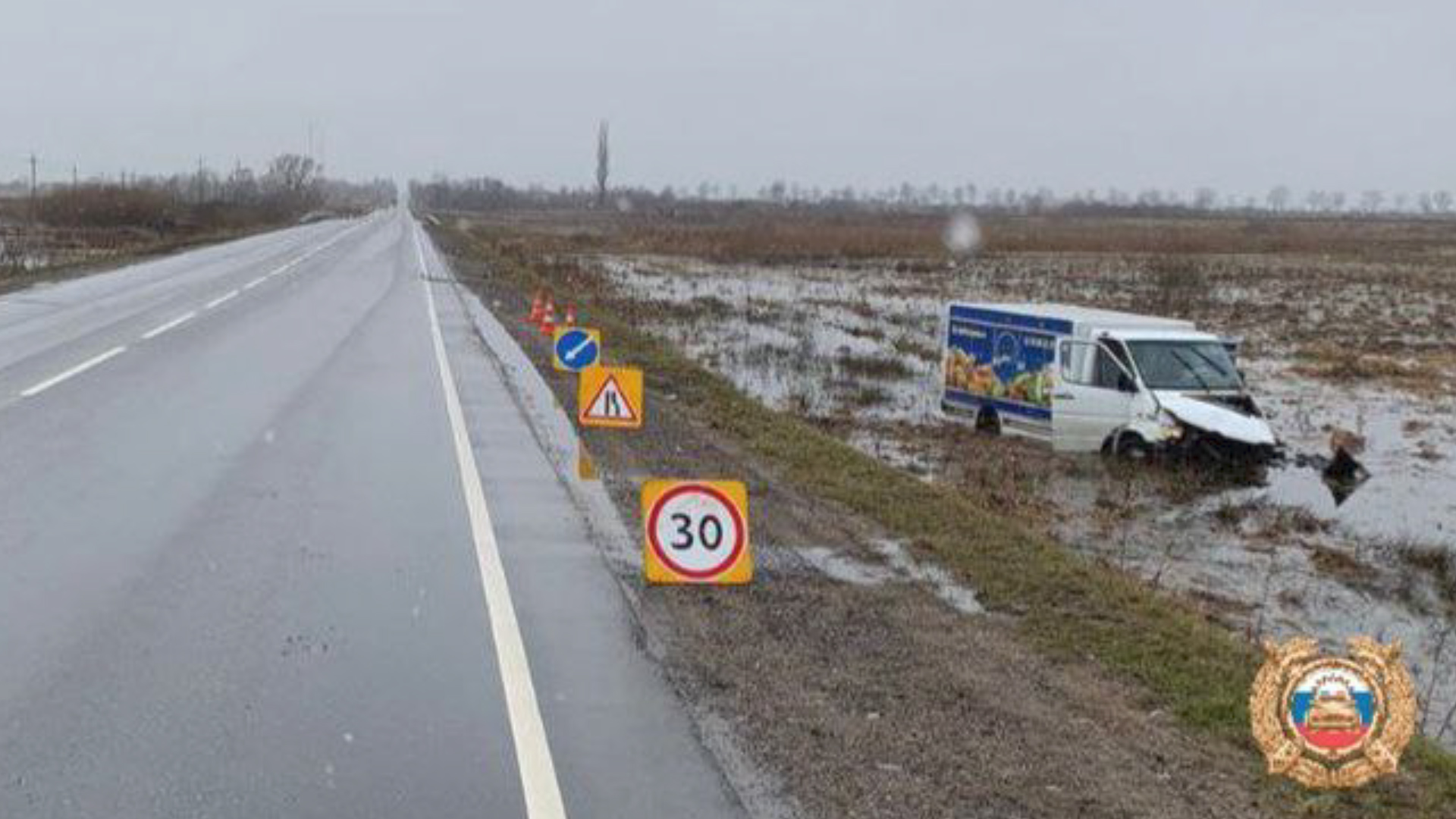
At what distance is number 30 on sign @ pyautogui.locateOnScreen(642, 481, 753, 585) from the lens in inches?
344

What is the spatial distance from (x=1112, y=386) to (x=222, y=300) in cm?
2007

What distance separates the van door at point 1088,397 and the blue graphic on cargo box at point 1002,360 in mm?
246

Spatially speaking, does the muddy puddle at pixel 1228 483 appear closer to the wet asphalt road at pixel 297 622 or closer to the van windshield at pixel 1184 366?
the van windshield at pixel 1184 366

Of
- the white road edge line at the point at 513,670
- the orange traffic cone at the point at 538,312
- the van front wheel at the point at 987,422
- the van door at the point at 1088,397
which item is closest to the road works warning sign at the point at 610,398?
the white road edge line at the point at 513,670

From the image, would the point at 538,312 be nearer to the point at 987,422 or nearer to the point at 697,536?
the point at 987,422

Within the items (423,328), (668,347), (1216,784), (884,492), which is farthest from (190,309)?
(1216,784)

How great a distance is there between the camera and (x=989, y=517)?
1208 centimetres

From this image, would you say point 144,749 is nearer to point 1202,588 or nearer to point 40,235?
point 1202,588

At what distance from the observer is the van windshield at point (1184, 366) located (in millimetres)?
19500

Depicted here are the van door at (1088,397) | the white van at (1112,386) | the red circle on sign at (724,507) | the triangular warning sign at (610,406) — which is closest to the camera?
the red circle on sign at (724,507)

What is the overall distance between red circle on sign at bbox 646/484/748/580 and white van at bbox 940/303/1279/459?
11312 mm

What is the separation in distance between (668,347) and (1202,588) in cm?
1672

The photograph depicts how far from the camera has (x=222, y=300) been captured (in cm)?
3184

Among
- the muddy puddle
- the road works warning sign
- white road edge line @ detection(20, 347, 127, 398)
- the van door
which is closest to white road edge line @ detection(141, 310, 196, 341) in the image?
white road edge line @ detection(20, 347, 127, 398)
